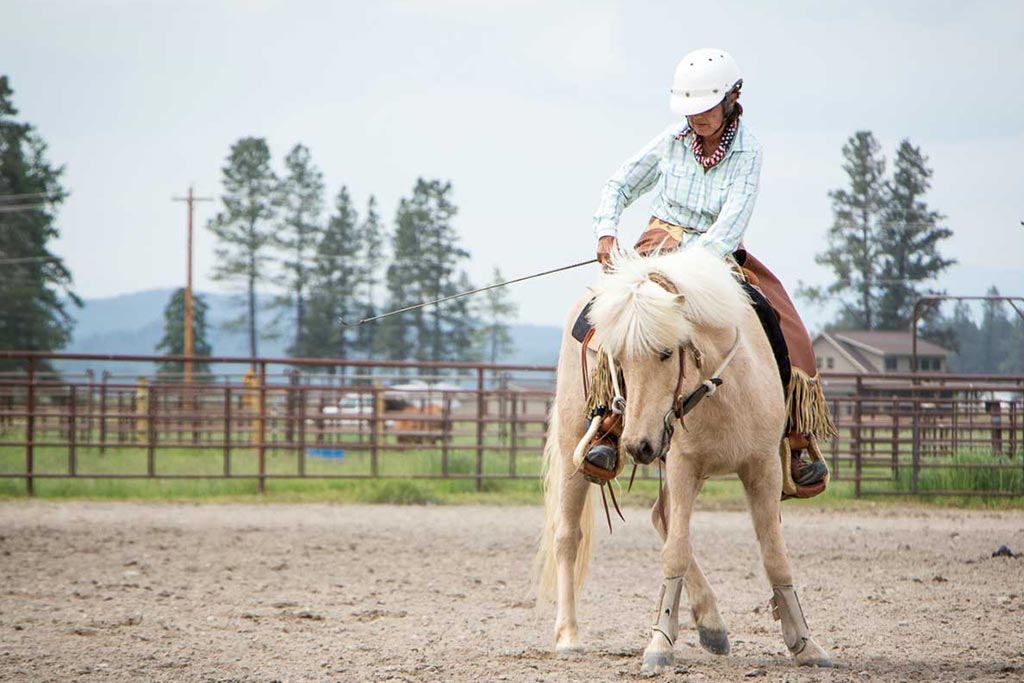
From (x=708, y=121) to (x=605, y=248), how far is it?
0.62 meters

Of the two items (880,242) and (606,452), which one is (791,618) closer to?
(606,452)

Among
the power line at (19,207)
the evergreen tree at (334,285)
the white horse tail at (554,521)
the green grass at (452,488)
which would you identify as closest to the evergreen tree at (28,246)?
the power line at (19,207)

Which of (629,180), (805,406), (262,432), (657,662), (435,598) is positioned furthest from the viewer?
(262,432)

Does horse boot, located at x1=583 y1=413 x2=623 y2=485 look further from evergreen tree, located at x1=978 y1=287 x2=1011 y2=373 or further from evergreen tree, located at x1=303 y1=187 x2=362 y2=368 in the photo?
evergreen tree, located at x1=303 y1=187 x2=362 y2=368

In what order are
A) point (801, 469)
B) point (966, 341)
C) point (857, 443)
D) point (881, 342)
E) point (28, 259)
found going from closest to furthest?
point (801, 469) < point (857, 443) < point (966, 341) < point (881, 342) < point (28, 259)

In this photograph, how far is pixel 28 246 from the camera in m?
36.4

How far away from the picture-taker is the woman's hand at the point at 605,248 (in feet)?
13.9

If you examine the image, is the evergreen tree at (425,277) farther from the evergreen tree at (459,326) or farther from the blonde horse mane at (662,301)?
the blonde horse mane at (662,301)

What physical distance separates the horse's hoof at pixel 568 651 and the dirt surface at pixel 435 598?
0.16 ft

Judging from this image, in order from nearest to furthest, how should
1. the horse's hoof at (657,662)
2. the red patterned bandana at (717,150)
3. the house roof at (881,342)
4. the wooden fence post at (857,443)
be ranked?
the horse's hoof at (657,662) → the red patterned bandana at (717,150) → the wooden fence post at (857,443) → the house roof at (881,342)

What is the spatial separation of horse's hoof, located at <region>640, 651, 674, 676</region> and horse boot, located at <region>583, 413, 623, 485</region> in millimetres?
617

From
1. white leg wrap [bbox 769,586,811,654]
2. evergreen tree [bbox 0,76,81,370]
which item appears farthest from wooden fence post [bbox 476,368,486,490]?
evergreen tree [bbox 0,76,81,370]

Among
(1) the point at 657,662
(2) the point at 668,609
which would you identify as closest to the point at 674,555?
(2) the point at 668,609

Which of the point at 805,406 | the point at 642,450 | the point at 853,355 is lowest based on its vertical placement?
the point at 642,450
